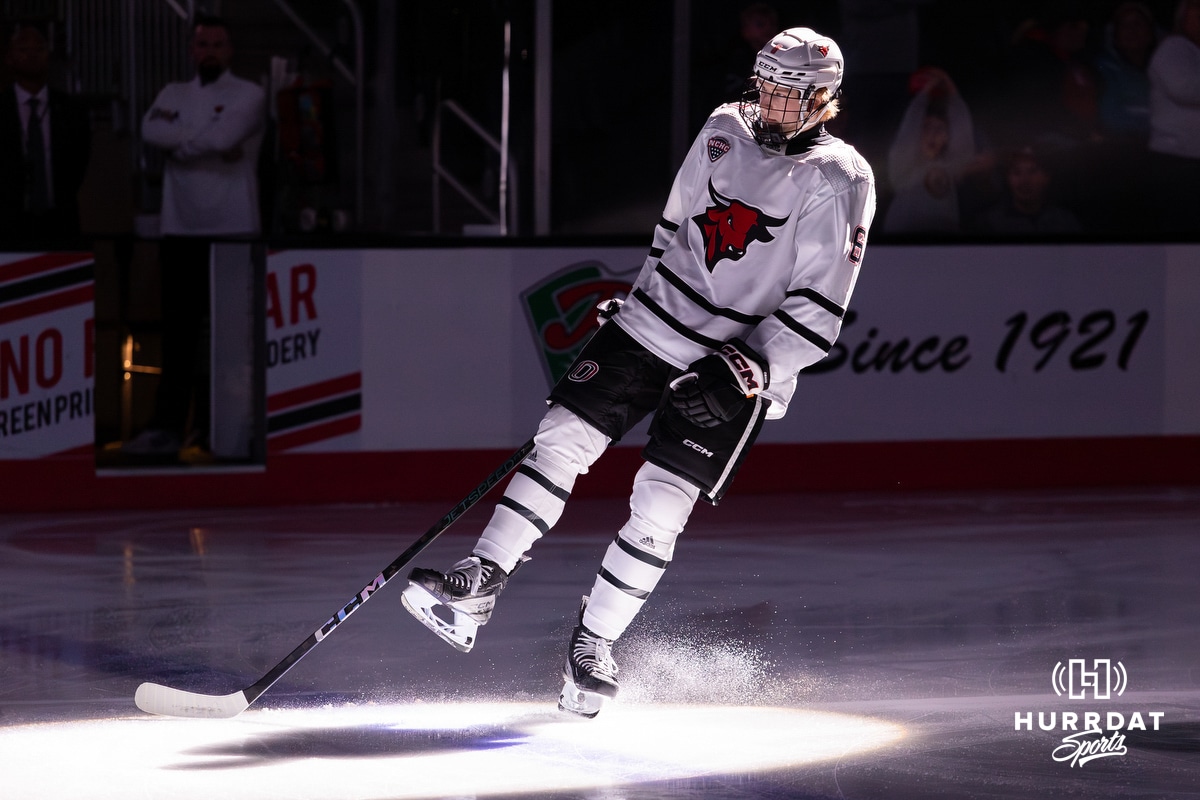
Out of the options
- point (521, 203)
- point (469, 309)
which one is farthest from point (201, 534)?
point (521, 203)

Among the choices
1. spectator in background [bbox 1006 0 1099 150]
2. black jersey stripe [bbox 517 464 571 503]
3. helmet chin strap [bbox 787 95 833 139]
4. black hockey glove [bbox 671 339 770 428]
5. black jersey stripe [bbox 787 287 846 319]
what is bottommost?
black jersey stripe [bbox 517 464 571 503]

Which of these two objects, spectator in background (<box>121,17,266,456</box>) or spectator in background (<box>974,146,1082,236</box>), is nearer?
spectator in background (<box>121,17,266,456</box>)

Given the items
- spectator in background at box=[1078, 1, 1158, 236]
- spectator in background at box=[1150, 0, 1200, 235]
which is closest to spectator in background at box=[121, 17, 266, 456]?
spectator in background at box=[1078, 1, 1158, 236]

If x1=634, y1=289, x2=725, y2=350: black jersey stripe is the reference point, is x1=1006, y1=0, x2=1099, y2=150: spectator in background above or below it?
above

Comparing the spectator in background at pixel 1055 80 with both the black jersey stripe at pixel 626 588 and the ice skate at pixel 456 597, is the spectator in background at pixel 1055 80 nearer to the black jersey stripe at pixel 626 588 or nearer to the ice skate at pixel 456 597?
the black jersey stripe at pixel 626 588

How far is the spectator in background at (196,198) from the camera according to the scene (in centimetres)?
647

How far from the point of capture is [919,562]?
17.9ft

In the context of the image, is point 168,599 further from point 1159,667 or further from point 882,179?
point 882,179

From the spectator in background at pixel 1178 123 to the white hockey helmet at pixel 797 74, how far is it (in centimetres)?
428

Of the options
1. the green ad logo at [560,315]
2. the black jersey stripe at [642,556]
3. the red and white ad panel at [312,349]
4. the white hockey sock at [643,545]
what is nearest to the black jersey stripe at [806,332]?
the white hockey sock at [643,545]

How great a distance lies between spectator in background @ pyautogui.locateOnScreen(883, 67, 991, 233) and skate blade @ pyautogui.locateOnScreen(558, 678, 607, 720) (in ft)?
13.4

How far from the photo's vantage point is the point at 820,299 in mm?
3586

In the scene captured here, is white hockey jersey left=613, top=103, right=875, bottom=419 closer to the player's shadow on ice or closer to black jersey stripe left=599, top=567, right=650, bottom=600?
black jersey stripe left=599, top=567, right=650, bottom=600

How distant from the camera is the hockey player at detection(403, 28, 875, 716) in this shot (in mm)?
3576
